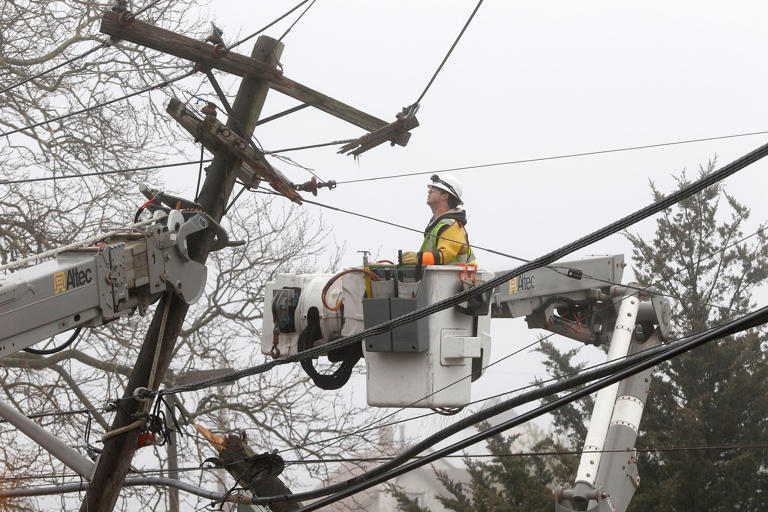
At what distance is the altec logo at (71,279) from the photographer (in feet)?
21.7

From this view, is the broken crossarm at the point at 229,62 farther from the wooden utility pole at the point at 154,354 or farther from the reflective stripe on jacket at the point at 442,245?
the reflective stripe on jacket at the point at 442,245

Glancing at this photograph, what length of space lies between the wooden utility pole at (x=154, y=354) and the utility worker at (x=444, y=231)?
4.91ft

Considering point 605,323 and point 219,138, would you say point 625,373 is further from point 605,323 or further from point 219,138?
point 605,323

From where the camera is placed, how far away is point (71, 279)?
6.71 metres

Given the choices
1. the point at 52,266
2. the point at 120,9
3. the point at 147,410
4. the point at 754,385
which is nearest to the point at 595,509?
the point at 147,410

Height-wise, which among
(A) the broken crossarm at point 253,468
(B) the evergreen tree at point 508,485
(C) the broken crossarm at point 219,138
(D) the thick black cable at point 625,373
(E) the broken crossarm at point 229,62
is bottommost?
(D) the thick black cable at point 625,373

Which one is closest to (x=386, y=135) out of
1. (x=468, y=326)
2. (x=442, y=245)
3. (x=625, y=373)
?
(x=442, y=245)

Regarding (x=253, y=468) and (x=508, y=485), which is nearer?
(x=253, y=468)

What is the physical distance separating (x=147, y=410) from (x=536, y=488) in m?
11.2

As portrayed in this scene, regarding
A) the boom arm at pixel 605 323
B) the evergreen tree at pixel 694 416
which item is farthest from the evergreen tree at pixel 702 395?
the boom arm at pixel 605 323

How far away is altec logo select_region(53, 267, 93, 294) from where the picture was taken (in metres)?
6.62

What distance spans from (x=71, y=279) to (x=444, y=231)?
2.86m

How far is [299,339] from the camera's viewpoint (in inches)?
332

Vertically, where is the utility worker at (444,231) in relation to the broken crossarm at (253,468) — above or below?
above
